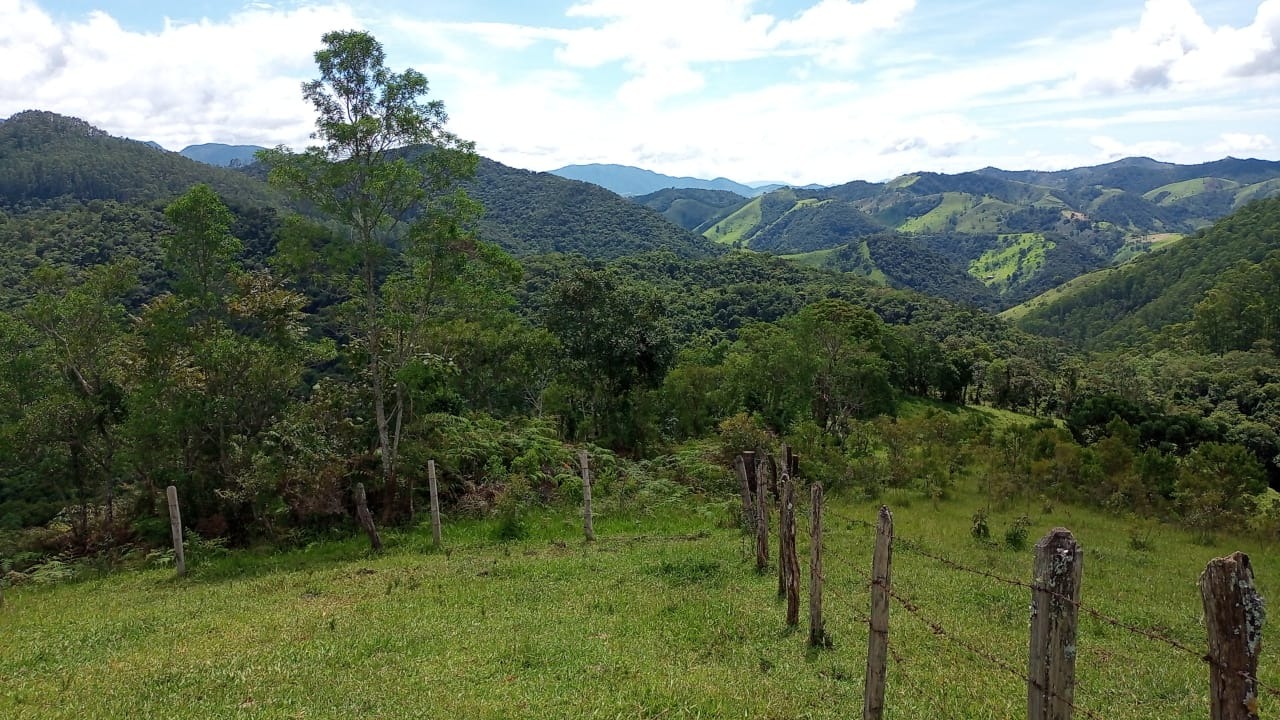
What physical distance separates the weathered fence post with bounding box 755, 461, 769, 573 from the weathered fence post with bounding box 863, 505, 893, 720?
544 centimetres

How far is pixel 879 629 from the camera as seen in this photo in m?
6.55

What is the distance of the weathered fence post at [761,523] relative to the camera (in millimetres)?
12413

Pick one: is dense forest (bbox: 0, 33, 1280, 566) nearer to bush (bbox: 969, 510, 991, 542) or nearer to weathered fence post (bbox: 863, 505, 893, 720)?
bush (bbox: 969, 510, 991, 542)

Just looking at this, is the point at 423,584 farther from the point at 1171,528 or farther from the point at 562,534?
the point at 1171,528

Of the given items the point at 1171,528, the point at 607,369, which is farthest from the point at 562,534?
the point at 1171,528

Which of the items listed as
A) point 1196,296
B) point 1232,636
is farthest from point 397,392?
point 1196,296

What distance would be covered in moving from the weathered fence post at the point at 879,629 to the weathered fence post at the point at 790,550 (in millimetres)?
2861

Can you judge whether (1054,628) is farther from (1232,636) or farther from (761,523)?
(761,523)

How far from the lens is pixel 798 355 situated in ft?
124

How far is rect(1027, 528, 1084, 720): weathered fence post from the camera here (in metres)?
4.48

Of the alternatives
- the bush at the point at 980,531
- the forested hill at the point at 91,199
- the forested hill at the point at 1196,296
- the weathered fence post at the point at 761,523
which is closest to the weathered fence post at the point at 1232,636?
the weathered fence post at the point at 761,523

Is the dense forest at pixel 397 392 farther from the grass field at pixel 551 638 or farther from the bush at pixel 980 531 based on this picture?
the bush at pixel 980 531

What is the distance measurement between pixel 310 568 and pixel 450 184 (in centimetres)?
1066

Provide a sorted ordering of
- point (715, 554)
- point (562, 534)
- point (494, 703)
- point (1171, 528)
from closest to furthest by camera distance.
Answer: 1. point (494, 703)
2. point (715, 554)
3. point (562, 534)
4. point (1171, 528)
